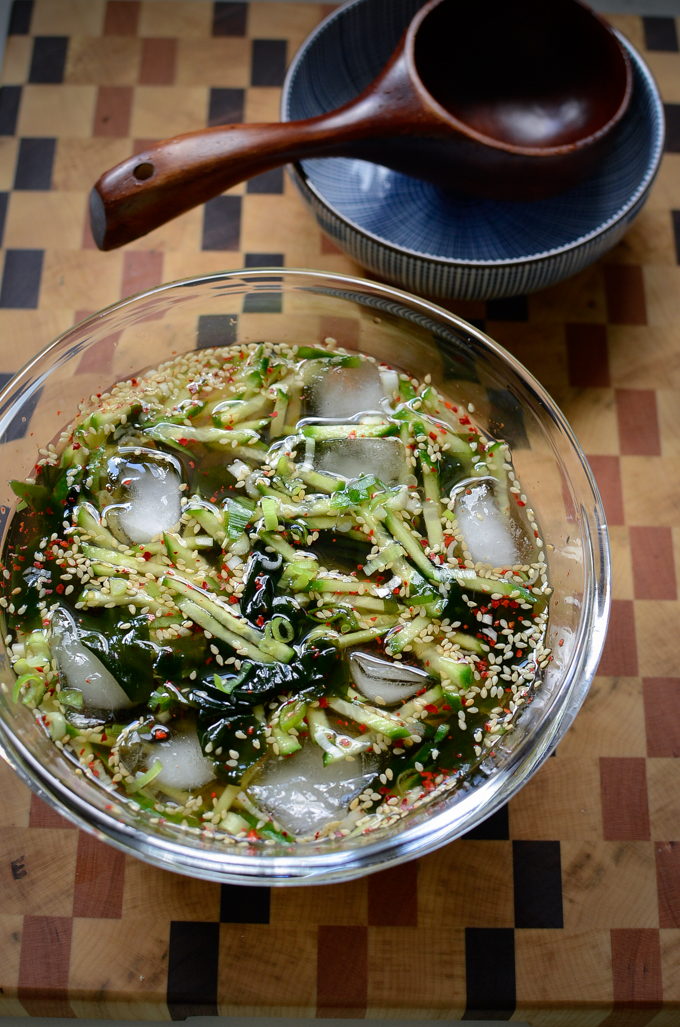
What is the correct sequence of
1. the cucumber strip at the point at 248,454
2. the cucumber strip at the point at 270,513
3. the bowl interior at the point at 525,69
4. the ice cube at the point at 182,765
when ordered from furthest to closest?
1. the bowl interior at the point at 525,69
2. the cucumber strip at the point at 248,454
3. the cucumber strip at the point at 270,513
4. the ice cube at the point at 182,765

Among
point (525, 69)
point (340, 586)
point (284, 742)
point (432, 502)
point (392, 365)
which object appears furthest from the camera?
point (525, 69)

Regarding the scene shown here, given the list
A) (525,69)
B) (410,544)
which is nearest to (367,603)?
(410,544)

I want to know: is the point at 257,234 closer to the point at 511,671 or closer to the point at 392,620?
the point at 392,620

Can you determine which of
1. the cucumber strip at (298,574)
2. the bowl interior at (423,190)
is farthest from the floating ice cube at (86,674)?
the bowl interior at (423,190)

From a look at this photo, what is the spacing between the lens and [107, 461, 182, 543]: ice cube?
222 centimetres

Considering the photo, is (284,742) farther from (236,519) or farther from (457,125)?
(457,125)

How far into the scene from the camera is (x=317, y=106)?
272cm

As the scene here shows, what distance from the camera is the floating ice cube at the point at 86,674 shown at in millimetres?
2098

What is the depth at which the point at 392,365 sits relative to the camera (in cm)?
243

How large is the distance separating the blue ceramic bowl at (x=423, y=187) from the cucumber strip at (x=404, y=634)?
0.95 metres

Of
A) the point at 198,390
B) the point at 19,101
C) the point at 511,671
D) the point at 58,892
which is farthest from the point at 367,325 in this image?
the point at 58,892

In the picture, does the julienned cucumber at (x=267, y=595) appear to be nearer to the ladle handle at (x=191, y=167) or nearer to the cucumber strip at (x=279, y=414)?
the cucumber strip at (x=279, y=414)

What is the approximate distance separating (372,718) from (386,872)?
515 mm

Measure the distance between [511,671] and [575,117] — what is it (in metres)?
1.67
